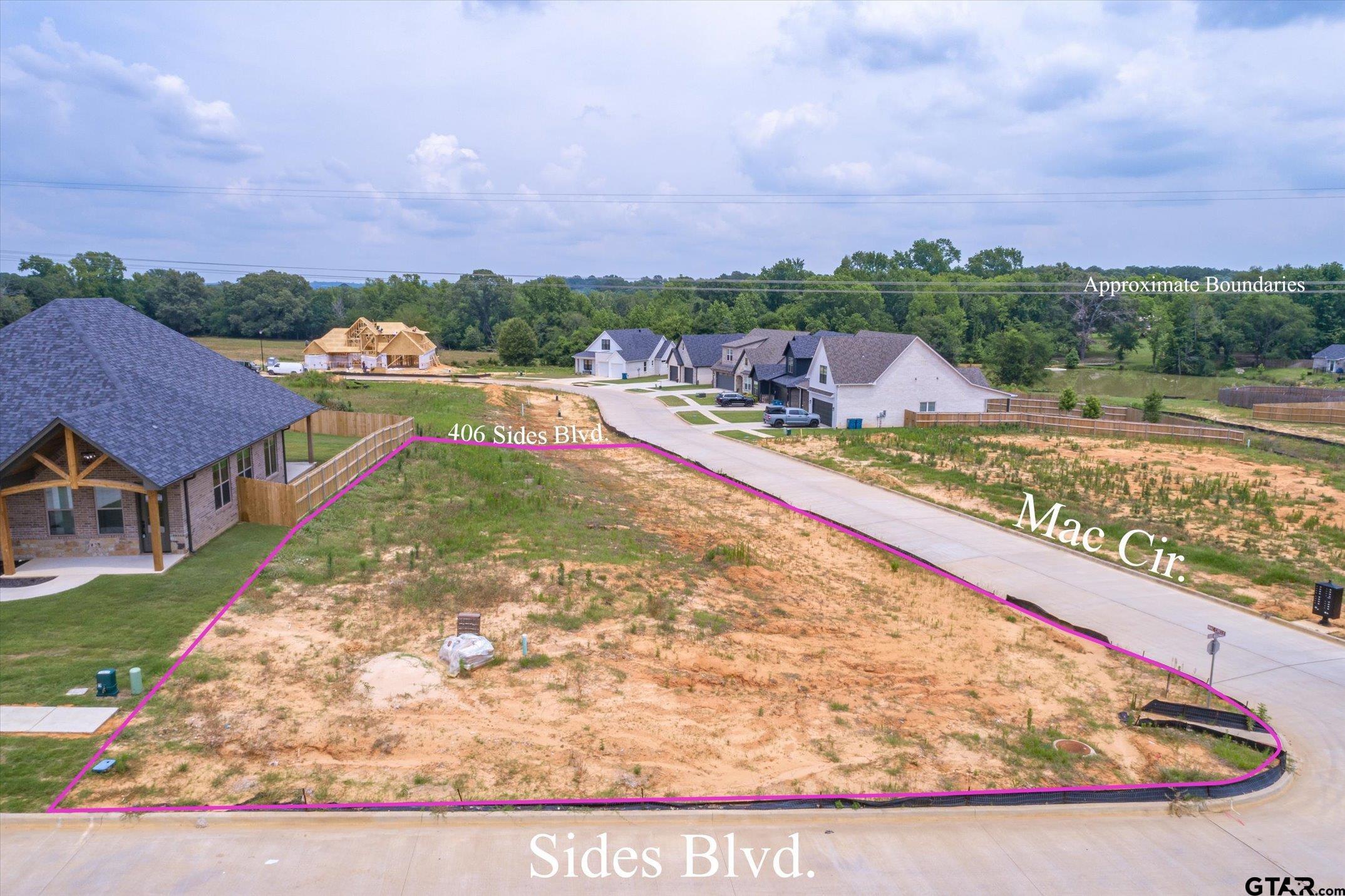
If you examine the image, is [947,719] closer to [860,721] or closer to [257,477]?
[860,721]

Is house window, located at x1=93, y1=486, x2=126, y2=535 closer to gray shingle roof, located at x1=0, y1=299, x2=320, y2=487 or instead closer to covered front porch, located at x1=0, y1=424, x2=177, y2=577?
covered front porch, located at x1=0, y1=424, x2=177, y2=577

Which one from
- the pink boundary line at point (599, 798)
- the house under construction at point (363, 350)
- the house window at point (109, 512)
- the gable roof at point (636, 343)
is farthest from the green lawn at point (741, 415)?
the house under construction at point (363, 350)

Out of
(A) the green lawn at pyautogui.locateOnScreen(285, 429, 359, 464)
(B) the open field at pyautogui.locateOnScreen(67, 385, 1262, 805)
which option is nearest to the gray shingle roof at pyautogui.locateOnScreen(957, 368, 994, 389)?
(B) the open field at pyautogui.locateOnScreen(67, 385, 1262, 805)

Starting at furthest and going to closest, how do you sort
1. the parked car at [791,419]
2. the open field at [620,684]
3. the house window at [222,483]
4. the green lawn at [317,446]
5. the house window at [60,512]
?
the parked car at [791,419] → the green lawn at [317,446] → the house window at [222,483] → the house window at [60,512] → the open field at [620,684]

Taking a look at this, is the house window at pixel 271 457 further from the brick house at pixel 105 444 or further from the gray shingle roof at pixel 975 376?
the gray shingle roof at pixel 975 376

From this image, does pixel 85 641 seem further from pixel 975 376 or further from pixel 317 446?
pixel 975 376

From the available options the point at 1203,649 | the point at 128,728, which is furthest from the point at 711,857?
the point at 1203,649
